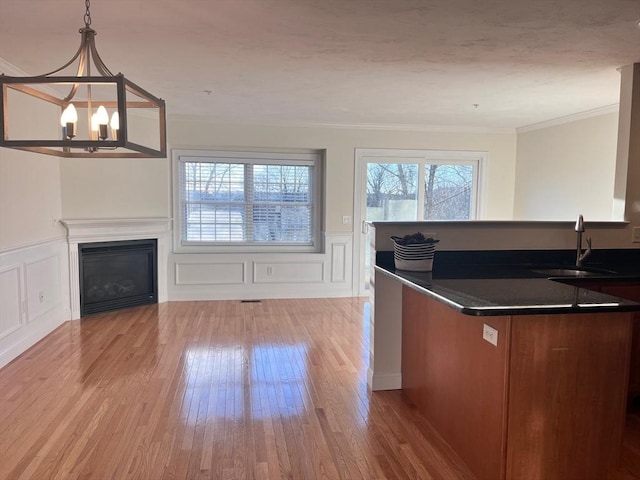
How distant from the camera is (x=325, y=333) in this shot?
463 centimetres

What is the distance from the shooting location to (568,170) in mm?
5645

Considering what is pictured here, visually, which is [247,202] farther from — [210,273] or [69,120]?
[69,120]

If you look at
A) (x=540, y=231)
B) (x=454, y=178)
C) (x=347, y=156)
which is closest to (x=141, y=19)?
(x=540, y=231)

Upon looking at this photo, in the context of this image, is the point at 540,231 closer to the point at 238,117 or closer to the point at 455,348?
the point at 455,348

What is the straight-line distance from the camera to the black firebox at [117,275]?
5.27 m

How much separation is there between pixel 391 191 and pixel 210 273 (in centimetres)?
280

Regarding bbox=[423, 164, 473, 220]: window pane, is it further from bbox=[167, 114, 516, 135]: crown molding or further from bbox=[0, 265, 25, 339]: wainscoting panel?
bbox=[0, 265, 25, 339]: wainscoting panel

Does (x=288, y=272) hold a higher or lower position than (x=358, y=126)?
lower

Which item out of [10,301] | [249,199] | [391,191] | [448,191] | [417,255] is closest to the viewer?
[417,255]

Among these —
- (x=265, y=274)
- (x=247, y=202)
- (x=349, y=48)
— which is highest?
(x=349, y=48)

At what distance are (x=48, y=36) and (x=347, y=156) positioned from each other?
3.99m

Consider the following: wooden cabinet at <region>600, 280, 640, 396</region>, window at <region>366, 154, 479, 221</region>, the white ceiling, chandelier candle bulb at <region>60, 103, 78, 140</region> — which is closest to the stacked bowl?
wooden cabinet at <region>600, 280, 640, 396</region>

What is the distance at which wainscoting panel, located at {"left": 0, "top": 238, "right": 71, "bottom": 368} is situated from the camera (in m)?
3.76

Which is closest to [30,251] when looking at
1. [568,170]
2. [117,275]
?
[117,275]
